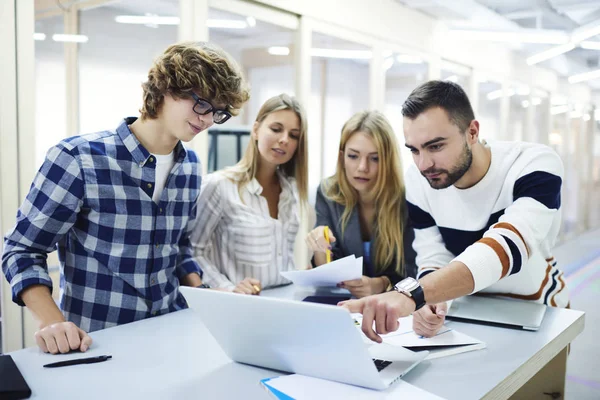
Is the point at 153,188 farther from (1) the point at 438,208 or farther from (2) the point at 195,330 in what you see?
(1) the point at 438,208

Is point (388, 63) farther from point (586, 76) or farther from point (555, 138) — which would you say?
point (555, 138)

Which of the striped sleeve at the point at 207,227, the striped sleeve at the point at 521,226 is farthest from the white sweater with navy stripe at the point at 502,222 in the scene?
the striped sleeve at the point at 207,227

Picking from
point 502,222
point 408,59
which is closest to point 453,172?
point 502,222

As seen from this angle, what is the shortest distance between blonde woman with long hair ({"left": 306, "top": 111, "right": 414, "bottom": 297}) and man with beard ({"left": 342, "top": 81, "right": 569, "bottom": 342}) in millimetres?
172

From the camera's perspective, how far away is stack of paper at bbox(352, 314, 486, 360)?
51.7 inches

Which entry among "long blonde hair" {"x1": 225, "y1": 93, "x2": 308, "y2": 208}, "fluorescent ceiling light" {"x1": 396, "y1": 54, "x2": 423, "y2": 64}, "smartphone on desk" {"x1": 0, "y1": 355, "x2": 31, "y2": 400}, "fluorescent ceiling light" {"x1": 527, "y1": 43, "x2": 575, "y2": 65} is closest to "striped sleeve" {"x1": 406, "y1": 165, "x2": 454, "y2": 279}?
"long blonde hair" {"x1": 225, "y1": 93, "x2": 308, "y2": 208}

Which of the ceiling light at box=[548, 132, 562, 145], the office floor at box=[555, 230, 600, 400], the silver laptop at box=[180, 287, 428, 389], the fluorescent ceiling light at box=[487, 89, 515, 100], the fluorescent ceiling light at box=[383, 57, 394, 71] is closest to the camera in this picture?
the silver laptop at box=[180, 287, 428, 389]

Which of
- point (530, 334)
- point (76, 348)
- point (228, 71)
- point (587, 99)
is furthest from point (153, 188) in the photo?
point (587, 99)

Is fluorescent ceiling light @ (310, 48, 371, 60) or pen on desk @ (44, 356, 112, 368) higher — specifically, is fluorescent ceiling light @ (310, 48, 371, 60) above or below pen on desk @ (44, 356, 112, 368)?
above

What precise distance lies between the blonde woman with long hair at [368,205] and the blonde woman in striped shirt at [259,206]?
15 cm

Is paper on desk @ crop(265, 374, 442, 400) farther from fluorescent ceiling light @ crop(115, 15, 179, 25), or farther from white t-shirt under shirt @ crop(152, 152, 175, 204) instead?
fluorescent ceiling light @ crop(115, 15, 179, 25)

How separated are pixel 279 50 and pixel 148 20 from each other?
51.5 inches

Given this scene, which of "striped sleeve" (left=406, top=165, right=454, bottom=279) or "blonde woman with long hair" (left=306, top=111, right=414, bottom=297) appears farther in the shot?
"blonde woman with long hair" (left=306, top=111, right=414, bottom=297)

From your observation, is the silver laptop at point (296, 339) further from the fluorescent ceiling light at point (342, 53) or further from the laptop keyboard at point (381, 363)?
the fluorescent ceiling light at point (342, 53)
